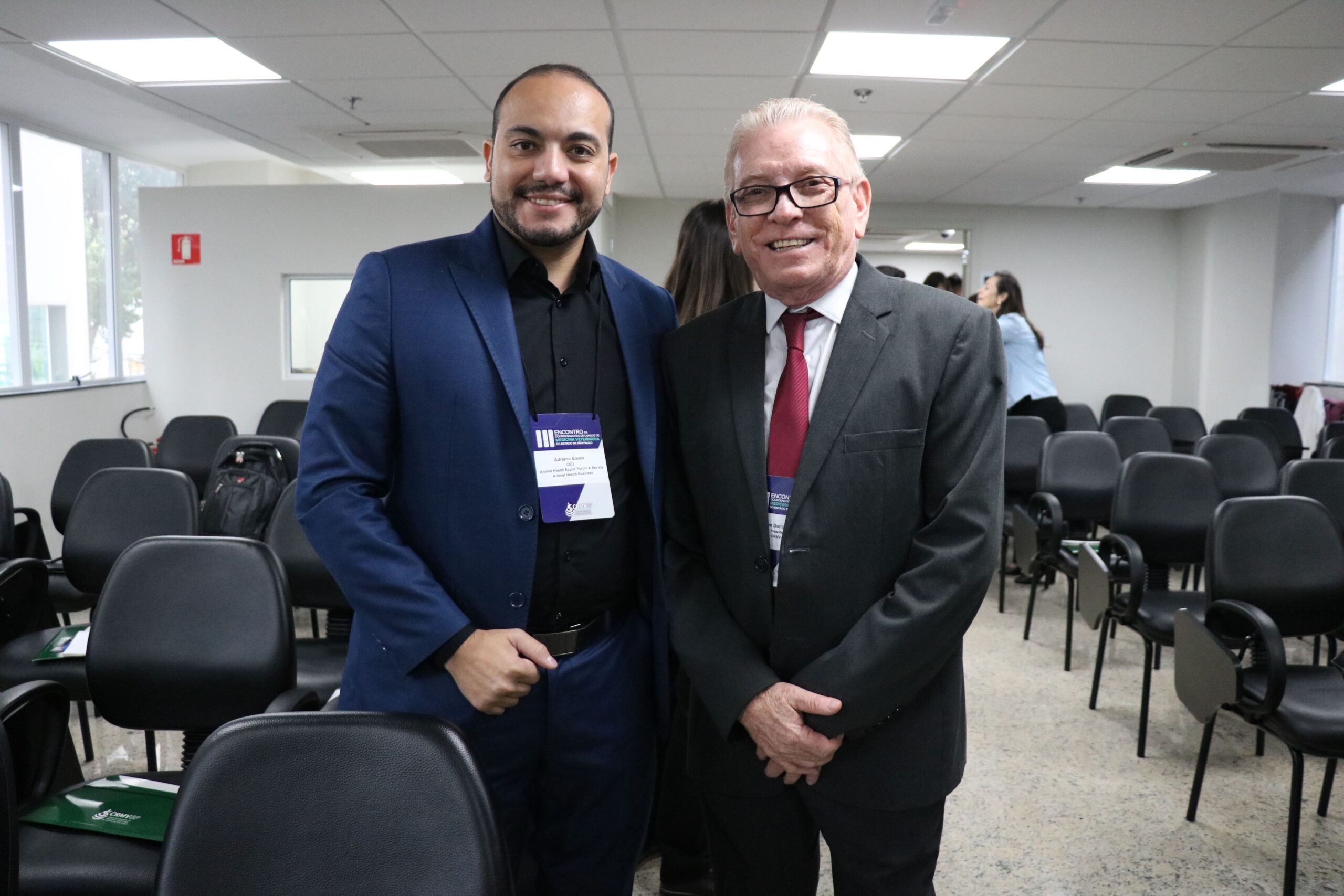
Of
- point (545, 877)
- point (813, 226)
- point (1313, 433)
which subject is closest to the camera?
point (813, 226)

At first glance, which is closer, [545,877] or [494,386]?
[494,386]

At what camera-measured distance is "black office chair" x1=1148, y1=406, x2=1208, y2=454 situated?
7055 millimetres

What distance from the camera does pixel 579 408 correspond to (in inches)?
56.7

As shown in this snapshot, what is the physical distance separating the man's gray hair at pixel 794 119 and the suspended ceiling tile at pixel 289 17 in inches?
115

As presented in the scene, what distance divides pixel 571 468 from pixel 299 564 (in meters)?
2.03

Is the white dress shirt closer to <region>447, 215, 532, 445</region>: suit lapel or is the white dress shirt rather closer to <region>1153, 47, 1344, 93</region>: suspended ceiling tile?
<region>447, 215, 532, 445</region>: suit lapel

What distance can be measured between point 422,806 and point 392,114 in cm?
535

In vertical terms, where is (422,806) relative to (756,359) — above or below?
below

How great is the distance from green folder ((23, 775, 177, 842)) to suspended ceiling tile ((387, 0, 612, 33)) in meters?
3.06

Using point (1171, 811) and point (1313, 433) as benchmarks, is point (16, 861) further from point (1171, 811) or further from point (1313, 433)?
point (1313, 433)

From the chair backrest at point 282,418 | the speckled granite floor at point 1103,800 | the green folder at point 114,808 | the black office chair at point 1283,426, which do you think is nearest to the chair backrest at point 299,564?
the speckled granite floor at point 1103,800

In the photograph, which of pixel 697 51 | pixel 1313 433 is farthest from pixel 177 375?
pixel 1313 433

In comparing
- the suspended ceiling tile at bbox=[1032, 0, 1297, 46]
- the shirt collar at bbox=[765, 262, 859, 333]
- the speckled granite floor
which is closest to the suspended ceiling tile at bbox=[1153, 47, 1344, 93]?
the suspended ceiling tile at bbox=[1032, 0, 1297, 46]

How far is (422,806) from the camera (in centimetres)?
110
